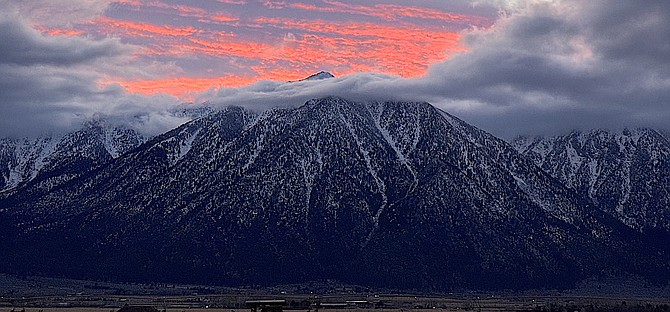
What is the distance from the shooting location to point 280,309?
126188 millimetres

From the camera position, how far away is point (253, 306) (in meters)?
127

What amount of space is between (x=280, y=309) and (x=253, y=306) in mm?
2908
